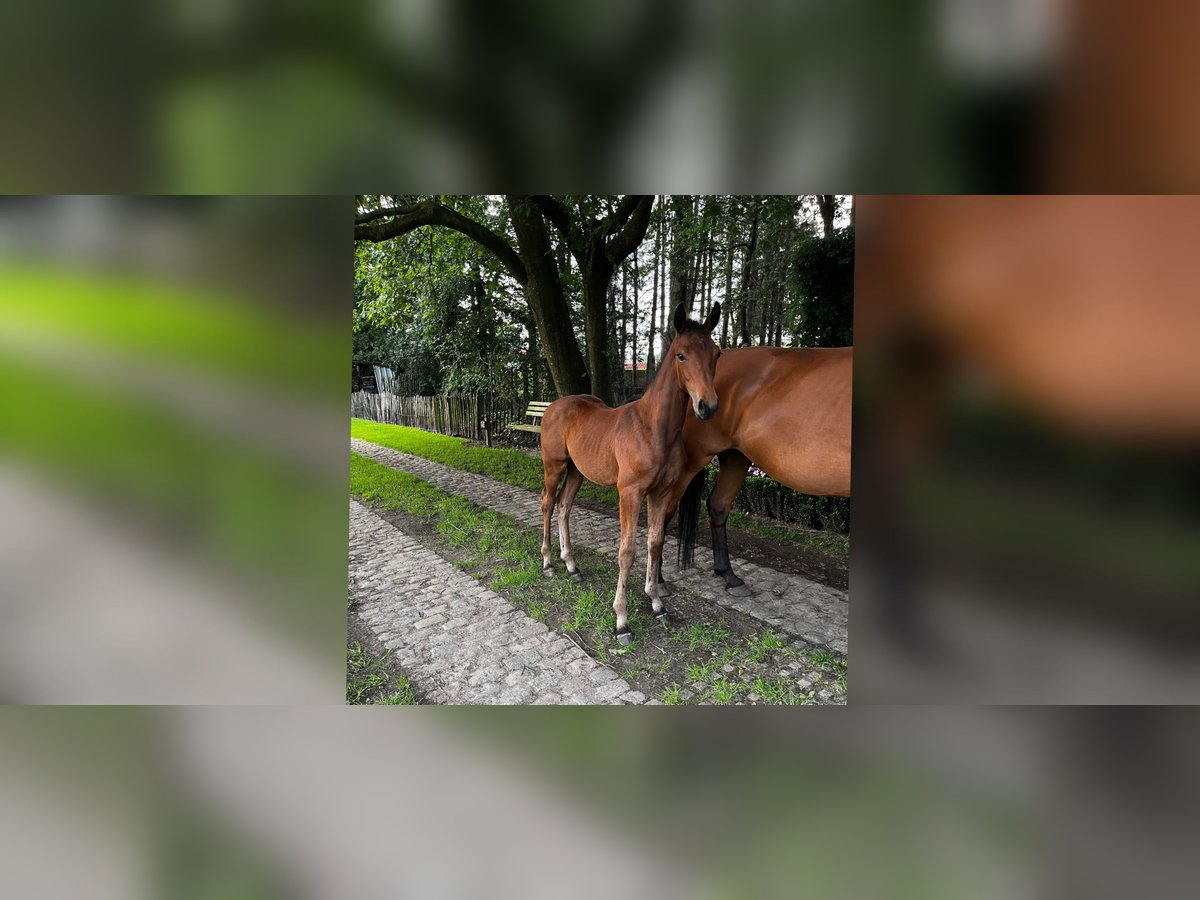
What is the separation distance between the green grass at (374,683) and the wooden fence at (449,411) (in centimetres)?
650

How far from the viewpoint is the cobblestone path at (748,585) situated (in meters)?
3.23

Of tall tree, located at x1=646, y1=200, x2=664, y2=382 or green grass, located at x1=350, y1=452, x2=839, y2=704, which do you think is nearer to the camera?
green grass, located at x1=350, y1=452, x2=839, y2=704

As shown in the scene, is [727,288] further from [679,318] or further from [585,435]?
[679,318]

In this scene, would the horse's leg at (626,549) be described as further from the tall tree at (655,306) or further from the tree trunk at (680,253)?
the tall tree at (655,306)

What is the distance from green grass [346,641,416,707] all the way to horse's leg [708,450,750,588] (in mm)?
2193

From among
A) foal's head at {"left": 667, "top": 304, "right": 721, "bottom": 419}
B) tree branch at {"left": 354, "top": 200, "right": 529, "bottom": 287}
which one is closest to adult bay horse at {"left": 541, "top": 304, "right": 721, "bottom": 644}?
foal's head at {"left": 667, "top": 304, "right": 721, "bottom": 419}

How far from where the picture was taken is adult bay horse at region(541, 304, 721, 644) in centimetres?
277

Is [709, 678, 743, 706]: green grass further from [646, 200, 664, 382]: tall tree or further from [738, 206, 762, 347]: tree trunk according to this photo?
[646, 200, 664, 382]: tall tree

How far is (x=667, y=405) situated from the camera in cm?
307
